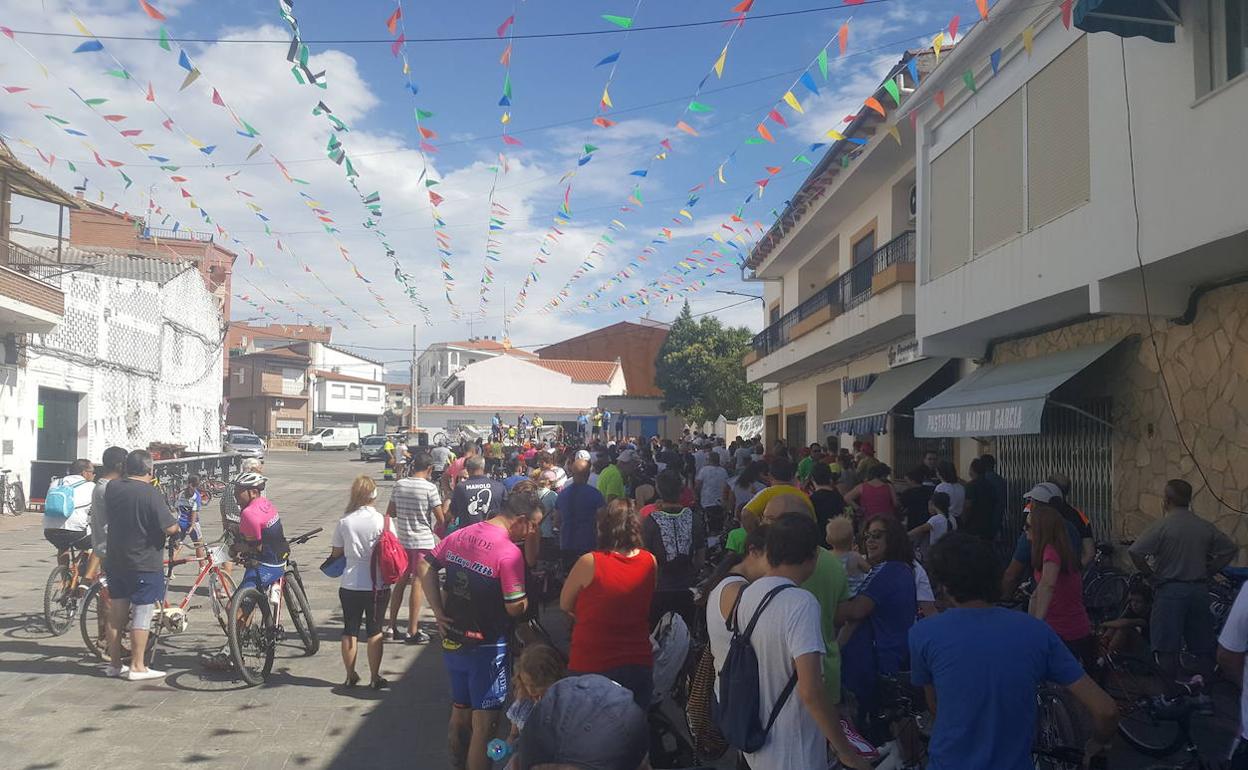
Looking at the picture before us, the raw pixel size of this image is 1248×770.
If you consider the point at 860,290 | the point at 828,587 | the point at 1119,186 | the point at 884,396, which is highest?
the point at 860,290

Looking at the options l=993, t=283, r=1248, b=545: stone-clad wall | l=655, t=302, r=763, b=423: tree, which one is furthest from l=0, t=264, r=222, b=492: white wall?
l=655, t=302, r=763, b=423: tree

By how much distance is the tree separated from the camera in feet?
157

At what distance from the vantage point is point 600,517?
4344 mm

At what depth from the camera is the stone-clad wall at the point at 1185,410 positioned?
24.4ft

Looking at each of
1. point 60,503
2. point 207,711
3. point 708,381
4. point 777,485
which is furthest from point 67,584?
point 708,381

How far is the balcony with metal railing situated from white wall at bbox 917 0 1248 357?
2713mm

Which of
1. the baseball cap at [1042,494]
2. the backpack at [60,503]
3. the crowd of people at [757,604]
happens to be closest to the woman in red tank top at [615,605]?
the crowd of people at [757,604]

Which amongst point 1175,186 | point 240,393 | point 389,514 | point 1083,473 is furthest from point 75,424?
point 240,393

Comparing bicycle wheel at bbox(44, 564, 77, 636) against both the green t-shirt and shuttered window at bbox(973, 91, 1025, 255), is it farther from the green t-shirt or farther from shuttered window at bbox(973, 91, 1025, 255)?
shuttered window at bbox(973, 91, 1025, 255)

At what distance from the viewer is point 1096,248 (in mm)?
8047

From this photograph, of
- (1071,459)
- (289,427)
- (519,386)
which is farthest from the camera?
(289,427)

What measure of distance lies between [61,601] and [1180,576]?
8913 millimetres

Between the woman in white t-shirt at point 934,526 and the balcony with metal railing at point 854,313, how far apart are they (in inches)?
221

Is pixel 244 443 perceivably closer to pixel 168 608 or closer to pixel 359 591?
pixel 168 608
